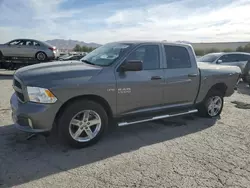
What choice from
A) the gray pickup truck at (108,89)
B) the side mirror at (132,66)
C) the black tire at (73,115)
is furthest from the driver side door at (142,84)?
the black tire at (73,115)

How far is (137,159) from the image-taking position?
353 centimetres

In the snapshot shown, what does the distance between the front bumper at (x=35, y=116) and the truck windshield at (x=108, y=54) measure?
131cm

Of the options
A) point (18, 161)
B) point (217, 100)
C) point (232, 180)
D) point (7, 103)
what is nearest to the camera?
point (232, 180)

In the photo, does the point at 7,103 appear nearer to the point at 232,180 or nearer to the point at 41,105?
the point at 41,105

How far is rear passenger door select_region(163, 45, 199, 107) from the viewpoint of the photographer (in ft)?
15.4

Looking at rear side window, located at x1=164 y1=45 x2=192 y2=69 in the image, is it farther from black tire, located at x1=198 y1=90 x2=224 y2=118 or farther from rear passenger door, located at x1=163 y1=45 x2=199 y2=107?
black tire, located at x1=198 y1=90 x2=224 y2=118

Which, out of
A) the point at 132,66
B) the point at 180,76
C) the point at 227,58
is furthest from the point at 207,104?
the point at 227,58

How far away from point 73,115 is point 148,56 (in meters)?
1.88

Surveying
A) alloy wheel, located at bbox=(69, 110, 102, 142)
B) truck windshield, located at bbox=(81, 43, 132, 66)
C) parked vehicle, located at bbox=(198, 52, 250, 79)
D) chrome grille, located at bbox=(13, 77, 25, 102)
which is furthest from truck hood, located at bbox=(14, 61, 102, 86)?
parked vehicle, located at bbox=(198, 52, 250, 79)

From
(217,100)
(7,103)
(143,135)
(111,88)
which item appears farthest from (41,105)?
(217,100)

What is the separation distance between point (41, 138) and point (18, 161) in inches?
33.9

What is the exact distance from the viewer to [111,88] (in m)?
3.90

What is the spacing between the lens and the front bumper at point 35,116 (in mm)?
3391

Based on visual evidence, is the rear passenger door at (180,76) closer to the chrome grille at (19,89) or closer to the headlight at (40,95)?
the headlight at (40,95)
